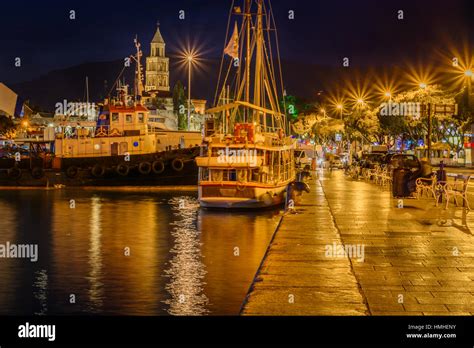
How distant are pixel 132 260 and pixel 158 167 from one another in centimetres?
3383

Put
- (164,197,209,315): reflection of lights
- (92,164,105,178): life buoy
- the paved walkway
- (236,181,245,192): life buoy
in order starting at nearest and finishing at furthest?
the paved walkway, (164,197,209,315): reflection of lights, (236,181,245,192): life buoy, (92,164,105,178): life buoy

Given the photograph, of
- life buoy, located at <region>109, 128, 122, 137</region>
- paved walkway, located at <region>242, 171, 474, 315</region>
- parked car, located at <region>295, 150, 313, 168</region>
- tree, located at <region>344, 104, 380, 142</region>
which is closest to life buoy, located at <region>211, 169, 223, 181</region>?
paved walkway, located at <region>242, 171, 474, 315</region>

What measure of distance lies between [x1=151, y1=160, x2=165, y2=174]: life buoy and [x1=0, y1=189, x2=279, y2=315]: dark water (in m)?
15.7

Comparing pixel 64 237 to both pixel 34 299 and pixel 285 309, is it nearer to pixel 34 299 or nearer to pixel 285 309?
pixel 34 299

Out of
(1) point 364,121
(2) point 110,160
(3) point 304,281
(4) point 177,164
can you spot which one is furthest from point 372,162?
(3) point 304,281

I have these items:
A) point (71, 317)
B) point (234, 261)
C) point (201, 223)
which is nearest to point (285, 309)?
point (71, 317)

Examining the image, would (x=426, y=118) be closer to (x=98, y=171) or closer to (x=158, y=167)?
(x=158, y=167)

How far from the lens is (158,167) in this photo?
2087 inches

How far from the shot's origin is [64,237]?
81.6 feet

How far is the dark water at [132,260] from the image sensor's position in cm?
1409

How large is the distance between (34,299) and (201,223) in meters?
13.8

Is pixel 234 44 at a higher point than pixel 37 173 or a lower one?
higher

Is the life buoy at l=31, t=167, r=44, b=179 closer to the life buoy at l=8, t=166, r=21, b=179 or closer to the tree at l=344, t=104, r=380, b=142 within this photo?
the life buoy at l=8, t=166, r=21, b=179

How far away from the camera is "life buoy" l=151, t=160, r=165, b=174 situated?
5281 centimetres
